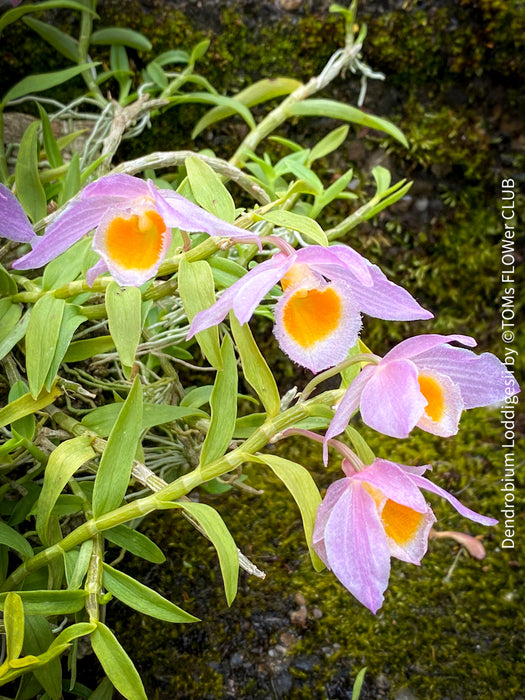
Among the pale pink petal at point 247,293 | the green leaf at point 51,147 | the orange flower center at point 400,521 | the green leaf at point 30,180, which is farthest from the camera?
the green leaf at point 51,147

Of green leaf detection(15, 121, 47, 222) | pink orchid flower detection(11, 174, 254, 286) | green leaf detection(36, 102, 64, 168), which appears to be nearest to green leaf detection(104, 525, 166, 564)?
pink orchid flower detection(11, 174, 254, 286)

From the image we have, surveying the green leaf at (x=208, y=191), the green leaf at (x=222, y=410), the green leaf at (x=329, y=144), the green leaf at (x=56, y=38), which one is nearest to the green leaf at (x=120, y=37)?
the green leaf at (x=56, y=38)

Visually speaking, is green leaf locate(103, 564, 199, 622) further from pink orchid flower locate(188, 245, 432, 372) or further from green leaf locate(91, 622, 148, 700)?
pink orchid flower locate(188, 245, 432, 372)

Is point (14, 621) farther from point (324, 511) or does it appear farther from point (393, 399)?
point (393, 399)

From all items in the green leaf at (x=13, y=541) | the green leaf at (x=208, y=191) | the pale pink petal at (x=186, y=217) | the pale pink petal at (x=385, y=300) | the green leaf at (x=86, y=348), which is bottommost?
the green leaf at (x=13, y=541)

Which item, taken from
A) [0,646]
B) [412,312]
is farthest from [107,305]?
[0,646]

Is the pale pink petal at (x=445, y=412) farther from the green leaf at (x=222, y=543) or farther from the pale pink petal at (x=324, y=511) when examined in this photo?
the green leaf at (x=222, y=543)

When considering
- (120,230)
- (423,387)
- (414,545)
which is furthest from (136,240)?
(414,545)
